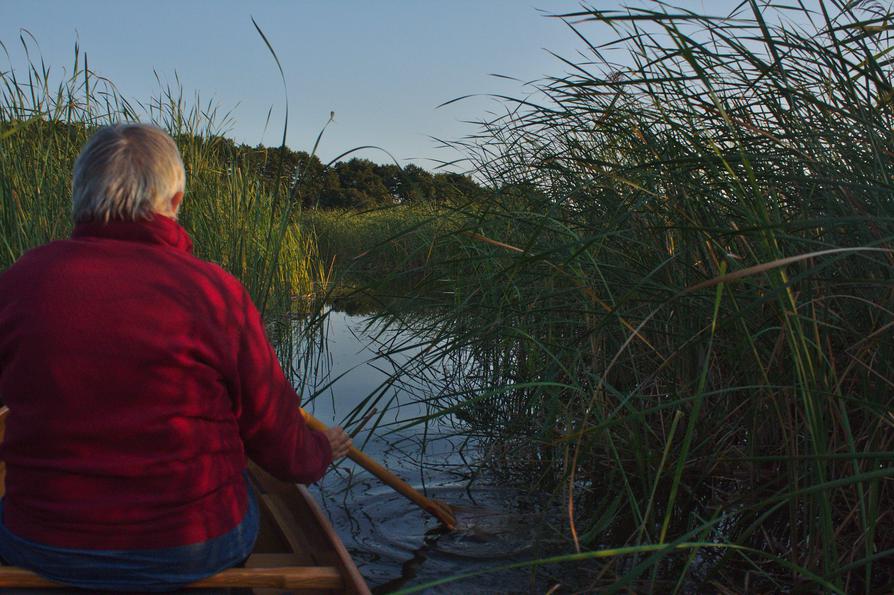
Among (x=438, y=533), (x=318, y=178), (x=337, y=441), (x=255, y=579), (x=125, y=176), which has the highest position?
(x=318, y=178)

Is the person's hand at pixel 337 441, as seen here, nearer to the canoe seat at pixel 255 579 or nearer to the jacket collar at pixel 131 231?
the canoe seat at pixel 255 579

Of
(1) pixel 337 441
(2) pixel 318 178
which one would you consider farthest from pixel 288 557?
(2) pixel 318 178

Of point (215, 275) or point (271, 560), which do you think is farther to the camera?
point (271, 560)

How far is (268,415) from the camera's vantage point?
184 centimetres

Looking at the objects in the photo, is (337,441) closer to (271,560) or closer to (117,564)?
(271,560)

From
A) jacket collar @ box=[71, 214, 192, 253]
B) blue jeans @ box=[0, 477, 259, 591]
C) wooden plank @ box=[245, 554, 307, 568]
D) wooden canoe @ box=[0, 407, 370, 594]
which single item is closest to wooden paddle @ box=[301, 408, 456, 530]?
wooden canoe @ box=[0, 407, 370, 594]

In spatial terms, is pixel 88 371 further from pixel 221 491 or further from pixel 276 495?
pixel 276 495

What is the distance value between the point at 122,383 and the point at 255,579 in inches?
20.6

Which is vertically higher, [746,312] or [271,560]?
[746,312]

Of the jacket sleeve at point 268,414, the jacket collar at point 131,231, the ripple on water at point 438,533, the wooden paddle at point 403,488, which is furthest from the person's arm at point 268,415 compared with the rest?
the ripple on water at point 438,533

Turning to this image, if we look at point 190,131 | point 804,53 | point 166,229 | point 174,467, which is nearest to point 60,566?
point 174,467

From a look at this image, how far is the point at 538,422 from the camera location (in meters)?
3.29

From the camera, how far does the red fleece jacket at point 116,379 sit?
1.59 meters

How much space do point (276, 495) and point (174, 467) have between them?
112 centimetres
